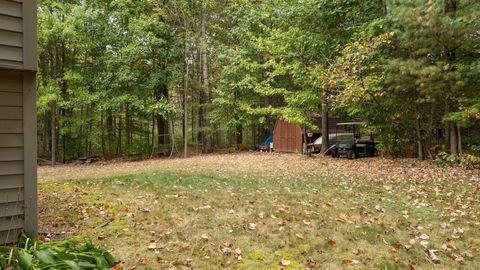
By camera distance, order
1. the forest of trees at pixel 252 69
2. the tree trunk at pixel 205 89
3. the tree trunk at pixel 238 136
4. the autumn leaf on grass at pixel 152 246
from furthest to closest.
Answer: the tree trunk at pixel 238 136 → the tree trunk at pixel 205 89 → the forest of trees at pixel 252 69 → the autumn leaf on grass at pixel 152 246

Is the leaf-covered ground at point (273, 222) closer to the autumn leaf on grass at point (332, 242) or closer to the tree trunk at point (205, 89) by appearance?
the autumn leaf on grass at point (332, 242)

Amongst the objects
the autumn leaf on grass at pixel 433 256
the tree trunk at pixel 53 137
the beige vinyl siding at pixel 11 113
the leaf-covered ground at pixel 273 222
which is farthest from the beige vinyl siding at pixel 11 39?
the tree trunk at pixel 53 137

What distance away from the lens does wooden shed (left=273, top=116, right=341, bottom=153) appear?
2006 centimetres

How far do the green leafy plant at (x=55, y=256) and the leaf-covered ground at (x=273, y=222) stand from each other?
290mm

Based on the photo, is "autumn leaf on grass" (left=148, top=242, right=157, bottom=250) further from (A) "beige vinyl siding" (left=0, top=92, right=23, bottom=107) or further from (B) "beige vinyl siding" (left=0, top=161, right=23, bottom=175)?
(A) "beige vinyl siding" (left=0, top=92, right=23, bottom=107)

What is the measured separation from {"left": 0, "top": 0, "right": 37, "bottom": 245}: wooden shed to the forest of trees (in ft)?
29.9

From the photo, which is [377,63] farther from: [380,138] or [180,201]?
[180,201]

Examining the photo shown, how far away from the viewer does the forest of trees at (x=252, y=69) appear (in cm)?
971

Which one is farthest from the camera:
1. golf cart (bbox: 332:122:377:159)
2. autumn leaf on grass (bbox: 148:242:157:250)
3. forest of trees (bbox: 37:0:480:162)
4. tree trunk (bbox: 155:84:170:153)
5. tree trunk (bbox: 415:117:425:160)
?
tree trunk (bbox: 155:84:170:153)

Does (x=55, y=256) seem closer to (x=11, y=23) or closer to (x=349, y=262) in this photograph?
(x=11, y=23)

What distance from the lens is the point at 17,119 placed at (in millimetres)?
3631

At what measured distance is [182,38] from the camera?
65.3ft

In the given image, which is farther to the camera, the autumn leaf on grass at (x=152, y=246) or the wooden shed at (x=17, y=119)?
the autumn leaf on grass at (x=152, y=246)

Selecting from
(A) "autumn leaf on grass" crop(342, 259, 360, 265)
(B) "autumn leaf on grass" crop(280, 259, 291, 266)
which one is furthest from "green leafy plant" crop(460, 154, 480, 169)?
(B) "autumn leaf on grass" crop(280, 259, 291, 266)
